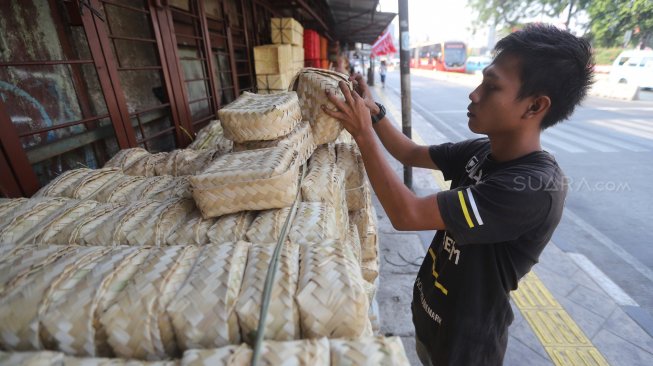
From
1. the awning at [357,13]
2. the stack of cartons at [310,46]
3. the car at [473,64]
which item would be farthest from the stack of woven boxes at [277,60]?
the car at [473,64]

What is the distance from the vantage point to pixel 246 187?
1.26 metres

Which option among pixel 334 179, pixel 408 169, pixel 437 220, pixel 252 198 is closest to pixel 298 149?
pixel 334 179

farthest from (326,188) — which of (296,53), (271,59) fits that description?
(296,53)

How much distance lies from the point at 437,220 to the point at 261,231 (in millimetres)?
706

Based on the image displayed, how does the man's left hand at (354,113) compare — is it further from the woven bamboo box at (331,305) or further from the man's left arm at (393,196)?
the woven bamboo box at (331,305)

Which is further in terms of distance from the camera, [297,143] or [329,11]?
[329,11]

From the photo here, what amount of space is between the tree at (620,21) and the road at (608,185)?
13634 mm

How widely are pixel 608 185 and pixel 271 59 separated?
6.32 metres

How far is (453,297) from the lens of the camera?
1446 millimetres

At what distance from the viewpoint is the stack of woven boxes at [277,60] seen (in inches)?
225

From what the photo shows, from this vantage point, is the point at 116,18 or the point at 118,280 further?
the point at 116,18

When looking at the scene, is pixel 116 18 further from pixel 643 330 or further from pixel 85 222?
pixel 643 330

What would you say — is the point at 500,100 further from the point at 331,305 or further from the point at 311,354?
the point at 311,354

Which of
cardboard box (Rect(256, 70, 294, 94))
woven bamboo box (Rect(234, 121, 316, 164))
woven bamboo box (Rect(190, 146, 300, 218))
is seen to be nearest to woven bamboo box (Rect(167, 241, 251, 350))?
woven bamboo box (Rect(190, 146, 300, 218))
